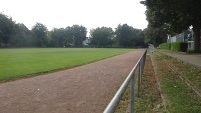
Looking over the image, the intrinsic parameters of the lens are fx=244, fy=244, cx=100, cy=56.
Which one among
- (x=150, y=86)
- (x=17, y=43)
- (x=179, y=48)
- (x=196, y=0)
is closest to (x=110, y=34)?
(x=17, y=43)

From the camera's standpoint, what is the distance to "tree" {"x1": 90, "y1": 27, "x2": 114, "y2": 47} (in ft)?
394

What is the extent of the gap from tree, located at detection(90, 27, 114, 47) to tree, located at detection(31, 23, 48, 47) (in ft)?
84.0

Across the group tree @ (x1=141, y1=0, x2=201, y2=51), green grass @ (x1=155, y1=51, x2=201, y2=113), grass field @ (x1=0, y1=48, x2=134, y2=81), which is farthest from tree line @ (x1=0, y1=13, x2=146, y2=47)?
green grass @ (x1=155, y1=51, x2=201, y2=113)

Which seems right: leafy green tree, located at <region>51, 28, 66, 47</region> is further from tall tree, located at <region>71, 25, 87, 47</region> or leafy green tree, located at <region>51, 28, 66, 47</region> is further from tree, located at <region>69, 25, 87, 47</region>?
tall tree, located at <region>71, 25, 87, 47</region>

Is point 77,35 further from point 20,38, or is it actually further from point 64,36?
point 20,38

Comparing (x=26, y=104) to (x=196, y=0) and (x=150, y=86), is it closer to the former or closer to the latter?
(x=150, y=86)

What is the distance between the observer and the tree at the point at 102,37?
120188mm

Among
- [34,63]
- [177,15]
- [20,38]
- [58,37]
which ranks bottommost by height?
[34,63]

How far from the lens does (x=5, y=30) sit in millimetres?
88875

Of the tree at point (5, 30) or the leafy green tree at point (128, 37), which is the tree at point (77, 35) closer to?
the leafy green tree at point (128, 37)

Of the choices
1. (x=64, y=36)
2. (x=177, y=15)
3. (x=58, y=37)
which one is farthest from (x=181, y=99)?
(x=64, y=36)

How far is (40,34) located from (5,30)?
19939 mm

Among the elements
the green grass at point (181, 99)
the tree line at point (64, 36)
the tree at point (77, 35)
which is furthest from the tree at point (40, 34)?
the green grass at point (181, 99)

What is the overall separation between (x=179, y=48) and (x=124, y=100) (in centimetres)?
3866
